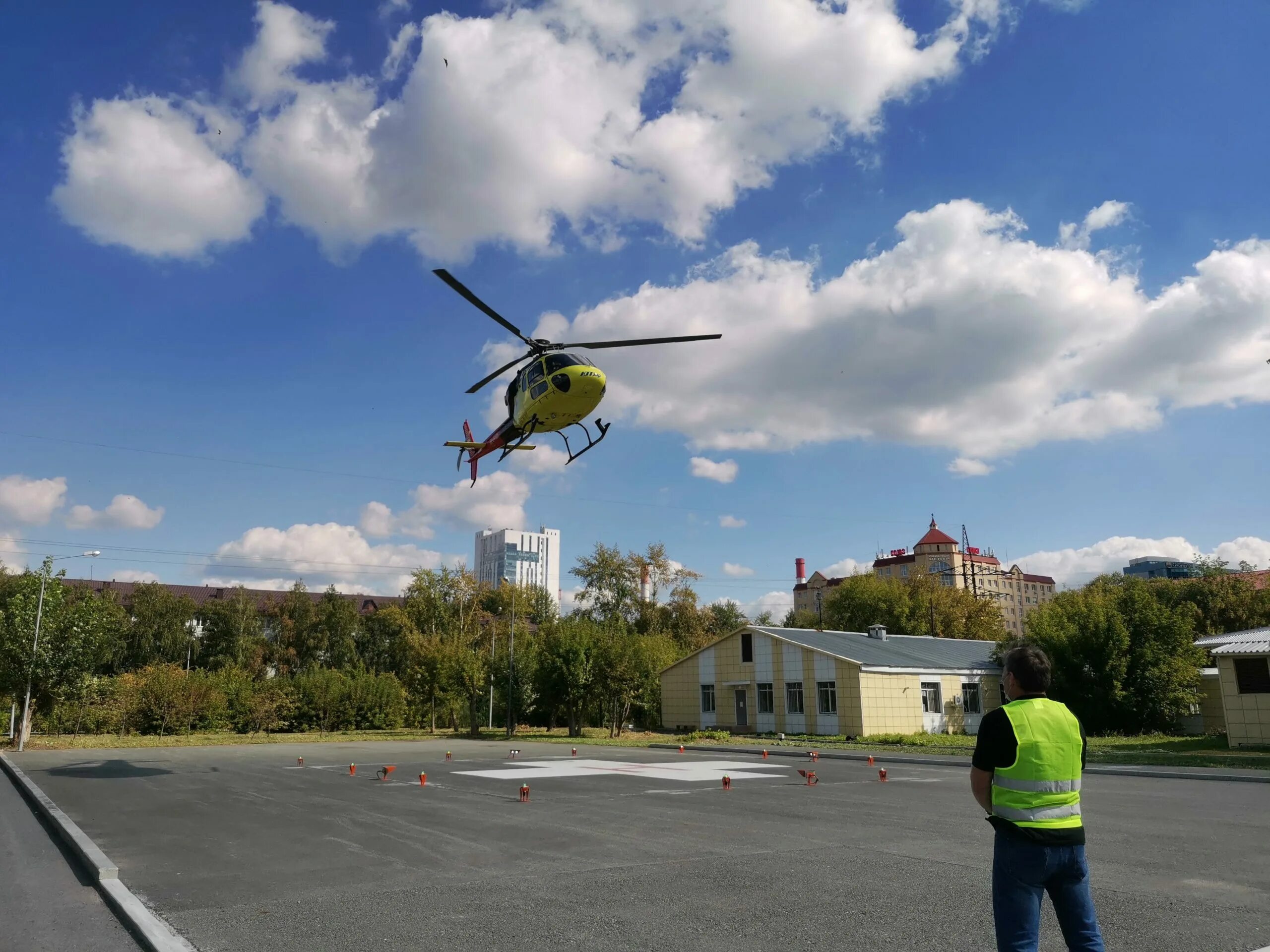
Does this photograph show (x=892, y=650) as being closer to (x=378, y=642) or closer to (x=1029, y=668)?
Answer: (x=1029, y=668)

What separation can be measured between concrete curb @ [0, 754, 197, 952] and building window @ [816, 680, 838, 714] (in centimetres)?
2930

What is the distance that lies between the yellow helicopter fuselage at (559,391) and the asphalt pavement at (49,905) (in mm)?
10516

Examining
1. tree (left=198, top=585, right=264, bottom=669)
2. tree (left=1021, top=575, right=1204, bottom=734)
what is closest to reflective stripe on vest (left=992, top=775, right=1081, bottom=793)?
tree (left=1021, top=575, right=1204, bottom=734)

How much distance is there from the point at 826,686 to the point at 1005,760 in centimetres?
3419

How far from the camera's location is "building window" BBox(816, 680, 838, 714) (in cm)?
3591

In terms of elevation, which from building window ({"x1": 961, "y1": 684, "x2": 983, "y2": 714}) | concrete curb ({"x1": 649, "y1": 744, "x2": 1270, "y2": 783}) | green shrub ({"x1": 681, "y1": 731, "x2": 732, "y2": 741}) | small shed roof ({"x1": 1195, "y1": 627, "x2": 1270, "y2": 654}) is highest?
small shed roof ({"x1": 1195, "y1": 627, "x2": 1270, "y2": 654})

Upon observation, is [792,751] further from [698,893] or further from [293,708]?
[293,708]

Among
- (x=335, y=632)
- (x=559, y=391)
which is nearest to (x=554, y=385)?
(x=559, y=391)

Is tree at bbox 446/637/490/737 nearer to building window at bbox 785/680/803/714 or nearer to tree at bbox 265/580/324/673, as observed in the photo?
building window at bbox 785/680/803/714

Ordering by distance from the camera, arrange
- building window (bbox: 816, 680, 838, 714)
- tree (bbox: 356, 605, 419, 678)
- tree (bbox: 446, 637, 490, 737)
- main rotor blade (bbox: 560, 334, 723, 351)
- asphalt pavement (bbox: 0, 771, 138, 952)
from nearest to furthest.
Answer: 1. asphalt pavement (bbox: 0, 771, 138, 952)
2. main rotor blade (bbox: 560, 334, 723, 351)
3. building window (bbox: 816, 680, 838, 714)
4. tree (bbox: 446, 637, 490, 737)
5. tree (bbox: 356, 605, 419, 678)

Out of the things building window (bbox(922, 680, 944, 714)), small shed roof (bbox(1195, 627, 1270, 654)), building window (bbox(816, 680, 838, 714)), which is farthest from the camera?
building window (bbox(922, 680, 944, 714))

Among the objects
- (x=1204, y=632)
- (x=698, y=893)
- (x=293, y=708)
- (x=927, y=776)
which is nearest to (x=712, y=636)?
(x=293, y=708)

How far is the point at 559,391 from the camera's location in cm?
1681

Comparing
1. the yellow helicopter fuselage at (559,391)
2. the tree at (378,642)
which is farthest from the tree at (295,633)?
the yellow helicopter fuselage at (559,391)
